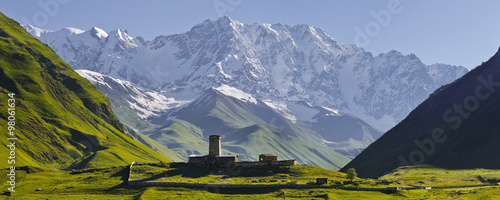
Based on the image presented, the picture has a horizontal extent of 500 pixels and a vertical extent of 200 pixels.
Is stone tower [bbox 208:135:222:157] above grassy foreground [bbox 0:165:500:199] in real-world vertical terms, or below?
above

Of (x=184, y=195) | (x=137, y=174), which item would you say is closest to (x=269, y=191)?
(x=184, y=195)

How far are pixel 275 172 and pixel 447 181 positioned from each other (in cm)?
7120

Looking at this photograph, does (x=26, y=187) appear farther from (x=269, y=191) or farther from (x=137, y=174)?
(x=269, y=191)

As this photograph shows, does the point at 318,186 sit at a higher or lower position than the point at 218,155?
lower

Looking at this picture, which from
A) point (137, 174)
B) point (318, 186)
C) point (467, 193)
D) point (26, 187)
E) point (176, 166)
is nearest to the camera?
point (467, 193)

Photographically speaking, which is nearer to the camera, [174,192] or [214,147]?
[174,192]

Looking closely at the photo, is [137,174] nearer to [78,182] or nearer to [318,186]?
[78,182]

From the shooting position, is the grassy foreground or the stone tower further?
the stone tower

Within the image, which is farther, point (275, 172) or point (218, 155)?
point (218, 155)

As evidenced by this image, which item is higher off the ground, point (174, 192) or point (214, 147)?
point (214, 147)

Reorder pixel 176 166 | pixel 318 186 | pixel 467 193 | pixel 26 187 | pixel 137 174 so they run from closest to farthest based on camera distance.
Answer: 1. pixel 467 193
2. pixel 318 186
3. pixel 26 187
4. pixel 137 174
5. pixel 176 166

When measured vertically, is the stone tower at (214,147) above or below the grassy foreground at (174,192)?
above

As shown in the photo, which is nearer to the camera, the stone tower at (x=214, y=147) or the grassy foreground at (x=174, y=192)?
the grassy foreground at (x=174, y=192)

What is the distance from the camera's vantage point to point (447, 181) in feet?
636
